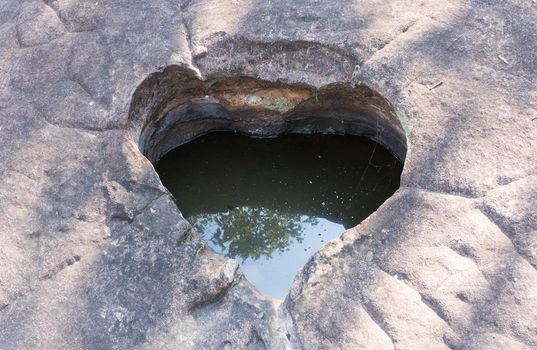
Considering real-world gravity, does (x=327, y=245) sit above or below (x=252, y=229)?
above

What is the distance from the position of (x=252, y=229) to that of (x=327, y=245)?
0.99 m

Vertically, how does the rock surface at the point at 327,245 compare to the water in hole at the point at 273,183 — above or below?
above

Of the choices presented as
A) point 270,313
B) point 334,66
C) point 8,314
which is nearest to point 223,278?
point 270,313

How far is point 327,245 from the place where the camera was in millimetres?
2312

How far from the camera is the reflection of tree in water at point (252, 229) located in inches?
123

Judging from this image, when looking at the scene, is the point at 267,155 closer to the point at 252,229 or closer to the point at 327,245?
the point at 252,229

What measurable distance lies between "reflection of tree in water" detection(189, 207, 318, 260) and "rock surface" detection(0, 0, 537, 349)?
0.75 metres

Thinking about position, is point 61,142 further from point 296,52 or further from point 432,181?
point 432,181

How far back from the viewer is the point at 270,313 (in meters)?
2.23

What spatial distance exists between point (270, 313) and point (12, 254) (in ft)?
3.40

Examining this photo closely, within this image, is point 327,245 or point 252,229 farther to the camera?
point 252,229

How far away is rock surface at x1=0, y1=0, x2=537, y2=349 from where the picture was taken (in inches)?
85.0

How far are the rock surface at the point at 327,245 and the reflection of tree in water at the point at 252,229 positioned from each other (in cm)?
75

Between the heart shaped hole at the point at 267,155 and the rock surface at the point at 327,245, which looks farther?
the heart shaped hole at the point at 267,155
